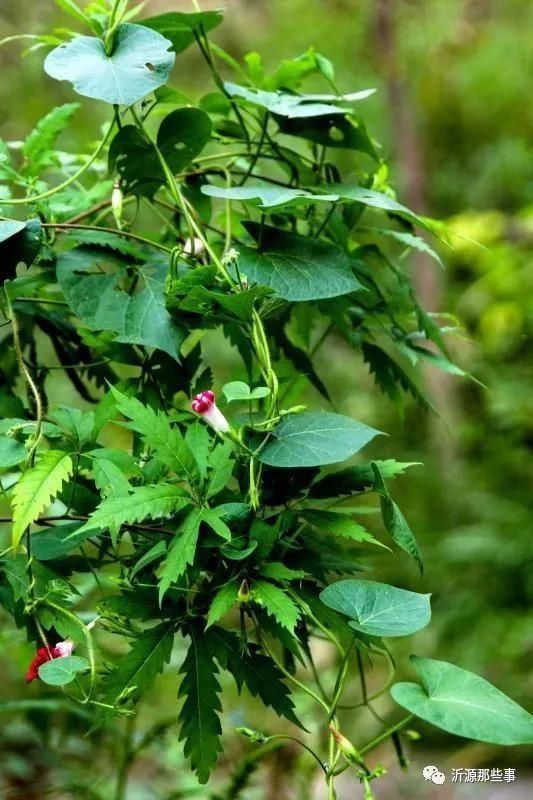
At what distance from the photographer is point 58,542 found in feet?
2.32

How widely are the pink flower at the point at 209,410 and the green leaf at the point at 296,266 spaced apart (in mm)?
98

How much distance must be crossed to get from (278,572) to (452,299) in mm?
3002

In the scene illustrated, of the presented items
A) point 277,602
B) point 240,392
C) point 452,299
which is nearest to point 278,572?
point 277,602

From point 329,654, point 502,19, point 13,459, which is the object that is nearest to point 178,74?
point 502,19

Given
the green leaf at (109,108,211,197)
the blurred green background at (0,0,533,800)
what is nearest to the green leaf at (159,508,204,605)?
the green leaf at (109,108,211,197)

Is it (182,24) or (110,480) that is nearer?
(110,480)

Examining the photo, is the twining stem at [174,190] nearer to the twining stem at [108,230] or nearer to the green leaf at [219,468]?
the twining stem at [108,230]

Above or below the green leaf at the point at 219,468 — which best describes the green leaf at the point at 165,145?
above

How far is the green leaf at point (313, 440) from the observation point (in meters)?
0.61

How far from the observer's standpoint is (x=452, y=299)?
11.4ft

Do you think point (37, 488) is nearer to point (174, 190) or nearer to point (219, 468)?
point (219, 468)

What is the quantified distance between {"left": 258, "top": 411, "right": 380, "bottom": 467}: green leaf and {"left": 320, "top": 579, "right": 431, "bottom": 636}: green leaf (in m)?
0.10

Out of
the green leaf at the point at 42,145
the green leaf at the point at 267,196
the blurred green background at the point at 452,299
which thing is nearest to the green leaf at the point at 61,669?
the green leaf at the point at 267,196

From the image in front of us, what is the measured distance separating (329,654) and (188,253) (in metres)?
1.96
